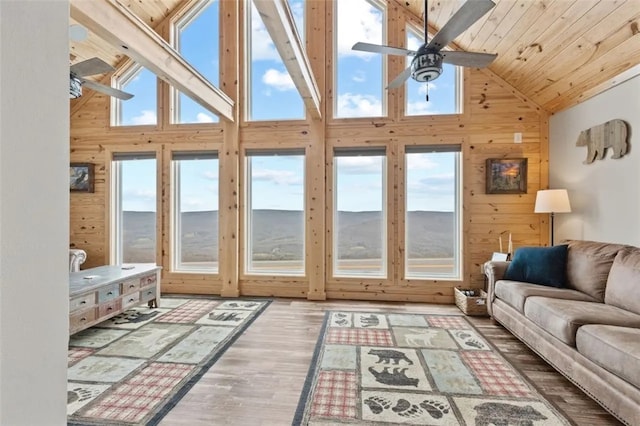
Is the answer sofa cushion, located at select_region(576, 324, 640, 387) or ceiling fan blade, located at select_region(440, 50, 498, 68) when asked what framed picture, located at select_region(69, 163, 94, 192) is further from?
sofa cushion, located at select_region(576, 324, 640, 387)

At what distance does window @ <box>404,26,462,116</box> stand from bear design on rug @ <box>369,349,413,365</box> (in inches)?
128

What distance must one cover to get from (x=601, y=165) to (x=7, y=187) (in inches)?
180

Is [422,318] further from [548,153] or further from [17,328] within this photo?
[17,328]

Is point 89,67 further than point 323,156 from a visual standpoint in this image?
No

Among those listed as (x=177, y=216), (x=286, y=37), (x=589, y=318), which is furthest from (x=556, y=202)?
(x=177, y=216)

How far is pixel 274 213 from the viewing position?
4.99 meters

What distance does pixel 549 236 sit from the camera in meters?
Result: 4.30

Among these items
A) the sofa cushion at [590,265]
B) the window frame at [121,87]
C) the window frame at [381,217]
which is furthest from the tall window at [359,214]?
the window frame at [121,87]

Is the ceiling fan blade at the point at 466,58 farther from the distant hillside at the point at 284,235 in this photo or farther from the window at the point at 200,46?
the window at the point at 200,46

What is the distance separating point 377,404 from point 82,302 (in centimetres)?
276

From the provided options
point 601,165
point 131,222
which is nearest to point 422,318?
point 601,165

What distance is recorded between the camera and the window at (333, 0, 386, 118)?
4.75 m

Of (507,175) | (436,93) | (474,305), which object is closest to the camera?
(474,305)

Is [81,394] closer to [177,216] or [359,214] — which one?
[177,216]
